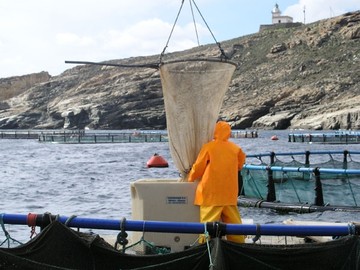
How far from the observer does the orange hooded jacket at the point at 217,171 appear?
7.98 meters

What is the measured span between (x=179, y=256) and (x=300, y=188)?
13792mm

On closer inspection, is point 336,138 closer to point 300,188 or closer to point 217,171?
point 300,188

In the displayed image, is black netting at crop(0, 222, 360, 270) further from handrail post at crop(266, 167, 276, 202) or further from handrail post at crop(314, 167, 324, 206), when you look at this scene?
handrail post at crop(266, 167, 276, 202)

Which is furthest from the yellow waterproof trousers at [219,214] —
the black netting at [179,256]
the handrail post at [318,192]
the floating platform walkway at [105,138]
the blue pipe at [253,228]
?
the floating platform walkway at [105,138]

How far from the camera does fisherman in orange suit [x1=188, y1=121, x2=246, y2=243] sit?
7.98 meters

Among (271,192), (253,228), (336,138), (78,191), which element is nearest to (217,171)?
(253,228)

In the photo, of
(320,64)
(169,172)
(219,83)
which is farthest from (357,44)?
(219,83)

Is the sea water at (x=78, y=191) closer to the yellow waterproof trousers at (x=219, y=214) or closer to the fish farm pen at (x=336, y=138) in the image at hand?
the yellow waterproof trousers at (x=219, y=214)

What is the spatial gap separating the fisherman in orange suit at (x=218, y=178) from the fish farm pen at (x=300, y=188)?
9377 mm

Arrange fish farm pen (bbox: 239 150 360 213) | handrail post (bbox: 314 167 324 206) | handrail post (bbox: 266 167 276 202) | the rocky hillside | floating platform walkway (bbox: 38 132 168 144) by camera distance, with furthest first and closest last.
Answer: the rocky hillside < floating platform walkway (bbox: 38 132 168 144) < handrail post (bbox: 266 167 276 202) < fish farm pen (bbox: 239 150 360 213) < handrail post (bbox: 314 167 324 206)

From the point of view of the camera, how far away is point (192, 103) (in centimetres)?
876

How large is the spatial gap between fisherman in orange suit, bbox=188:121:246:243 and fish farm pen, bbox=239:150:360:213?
30.8ft

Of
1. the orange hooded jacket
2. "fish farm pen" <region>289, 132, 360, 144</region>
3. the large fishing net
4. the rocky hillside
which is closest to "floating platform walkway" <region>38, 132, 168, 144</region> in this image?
"fish farm pen" <region>289, 132, 360, 144</region>

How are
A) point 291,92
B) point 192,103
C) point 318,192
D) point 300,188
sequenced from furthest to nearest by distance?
point 291,92, point 300,188, point 318,192, point 192,103
